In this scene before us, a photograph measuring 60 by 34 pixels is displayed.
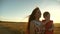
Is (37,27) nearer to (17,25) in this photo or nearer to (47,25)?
(47,25)

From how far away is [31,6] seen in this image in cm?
167

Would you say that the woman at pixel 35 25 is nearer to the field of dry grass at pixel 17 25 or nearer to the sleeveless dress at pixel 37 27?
the sleeveless dress at pixel 37 27

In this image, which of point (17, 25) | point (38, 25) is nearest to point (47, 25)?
point (38, 25)

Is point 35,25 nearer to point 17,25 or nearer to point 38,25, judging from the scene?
point 38,25

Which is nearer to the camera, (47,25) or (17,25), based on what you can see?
(47,25)

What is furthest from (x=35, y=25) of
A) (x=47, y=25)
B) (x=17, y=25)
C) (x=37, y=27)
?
(x=17, y=25)

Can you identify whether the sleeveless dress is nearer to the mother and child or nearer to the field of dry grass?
the mother and child

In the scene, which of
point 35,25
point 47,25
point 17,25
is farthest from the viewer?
point 17,25

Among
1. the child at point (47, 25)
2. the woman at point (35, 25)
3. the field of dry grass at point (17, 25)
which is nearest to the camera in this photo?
the woman at point (35, 25)

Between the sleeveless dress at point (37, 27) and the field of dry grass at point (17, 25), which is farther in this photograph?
the field of dry grass at point (17, 25)

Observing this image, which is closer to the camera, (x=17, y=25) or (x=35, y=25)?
(x=35, y=25)

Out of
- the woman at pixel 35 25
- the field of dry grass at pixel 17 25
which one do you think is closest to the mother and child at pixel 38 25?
the woman at pixel 35 25

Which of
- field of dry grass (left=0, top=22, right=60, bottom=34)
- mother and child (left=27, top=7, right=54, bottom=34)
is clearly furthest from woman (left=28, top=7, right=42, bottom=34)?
field of dry grass (left=0, top=22, right=60, bottom=34)

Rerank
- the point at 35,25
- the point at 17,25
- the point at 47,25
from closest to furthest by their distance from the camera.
A: the point at 35,25 → the point at 47,25 → the point at 17,25
